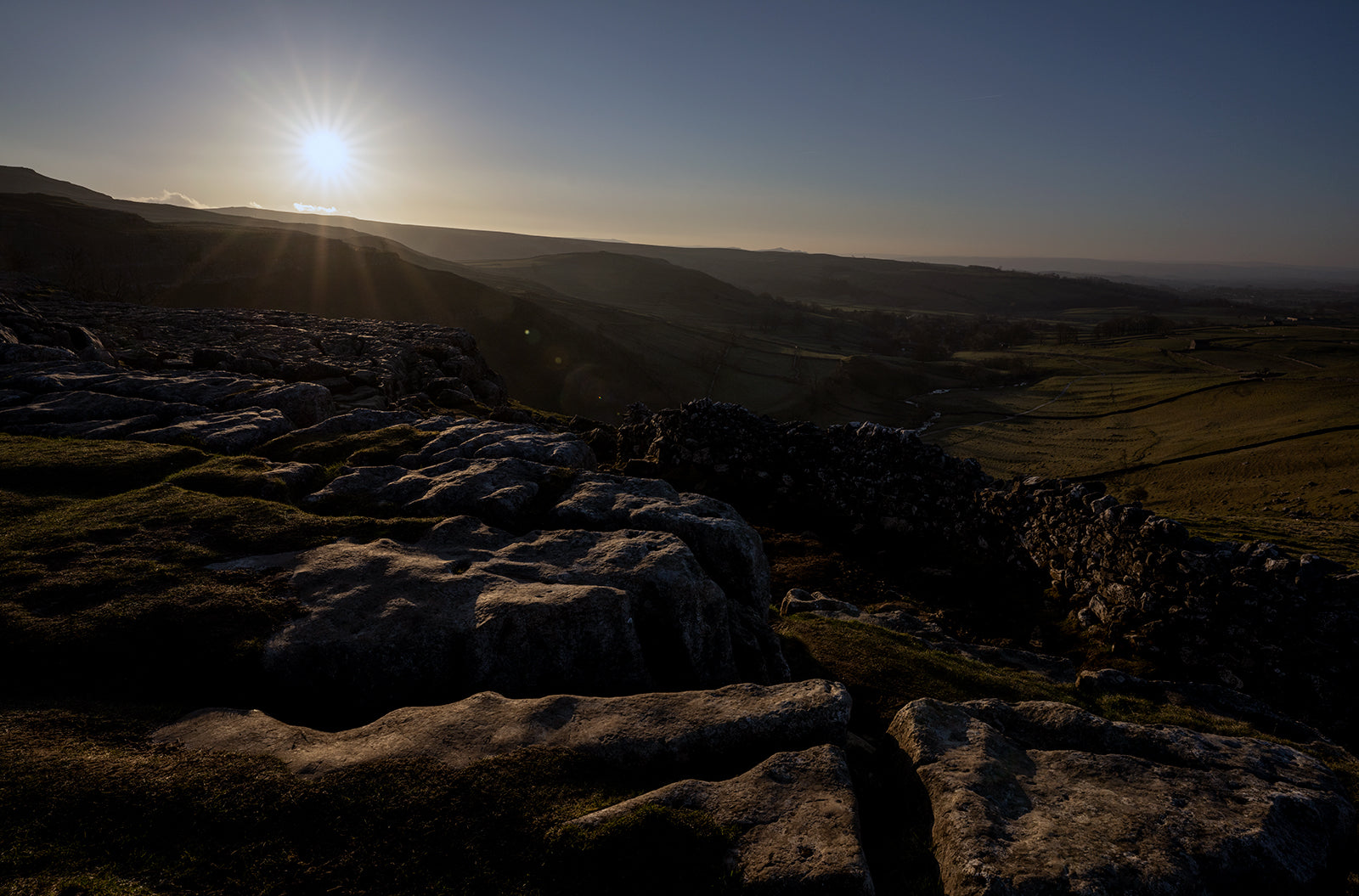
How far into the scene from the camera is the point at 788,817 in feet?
24.5

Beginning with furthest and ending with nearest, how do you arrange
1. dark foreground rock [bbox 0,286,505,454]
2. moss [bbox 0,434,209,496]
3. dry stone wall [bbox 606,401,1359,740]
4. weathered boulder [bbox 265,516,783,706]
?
dark foreground rock [bbox 0,286,505,454] < moss [bbox 0,434,209,496] < dry stone wall [bbox 606,401,1359,740] < weathered boulder [bbox 265,516,783,706]

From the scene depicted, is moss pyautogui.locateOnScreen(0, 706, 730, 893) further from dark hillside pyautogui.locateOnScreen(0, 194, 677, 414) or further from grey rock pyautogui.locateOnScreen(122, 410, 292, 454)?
dark hillside pyautogui.locateOnScreen(0, 194, 677, 414)

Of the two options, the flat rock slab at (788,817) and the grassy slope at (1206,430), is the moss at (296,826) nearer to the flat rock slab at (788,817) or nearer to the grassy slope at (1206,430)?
the flat rock slab at (788,817)

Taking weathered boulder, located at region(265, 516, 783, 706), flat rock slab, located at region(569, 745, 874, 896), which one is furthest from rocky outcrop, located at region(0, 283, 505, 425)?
flat rock slab, located at region(569, 745, 874, 896)

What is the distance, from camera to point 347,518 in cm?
1493

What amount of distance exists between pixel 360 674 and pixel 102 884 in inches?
168

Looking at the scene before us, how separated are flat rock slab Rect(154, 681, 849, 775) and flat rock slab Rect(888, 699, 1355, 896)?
2045 mm

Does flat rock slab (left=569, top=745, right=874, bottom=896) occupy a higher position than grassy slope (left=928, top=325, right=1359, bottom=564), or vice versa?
flat rock slab (left=569, top=745, right=874, bottom=896)

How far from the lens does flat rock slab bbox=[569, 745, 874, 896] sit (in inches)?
260

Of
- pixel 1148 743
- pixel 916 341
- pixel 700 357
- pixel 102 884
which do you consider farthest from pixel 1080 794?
pixel 916 341

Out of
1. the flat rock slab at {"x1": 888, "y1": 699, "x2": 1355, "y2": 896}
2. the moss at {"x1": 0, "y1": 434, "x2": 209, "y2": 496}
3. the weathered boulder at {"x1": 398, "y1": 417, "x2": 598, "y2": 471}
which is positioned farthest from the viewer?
the weathered boulder at {"x1": 398, "y1": 417, "x2": 598, "y2": 471}

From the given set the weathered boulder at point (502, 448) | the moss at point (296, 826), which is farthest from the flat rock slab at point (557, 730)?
the weathered boulder at point (502, 448)

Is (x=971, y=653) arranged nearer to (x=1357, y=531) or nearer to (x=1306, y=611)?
(x=1306, y=611)

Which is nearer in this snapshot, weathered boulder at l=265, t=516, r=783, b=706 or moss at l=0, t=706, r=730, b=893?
moss at l=0, t=706, r=730, b=893
